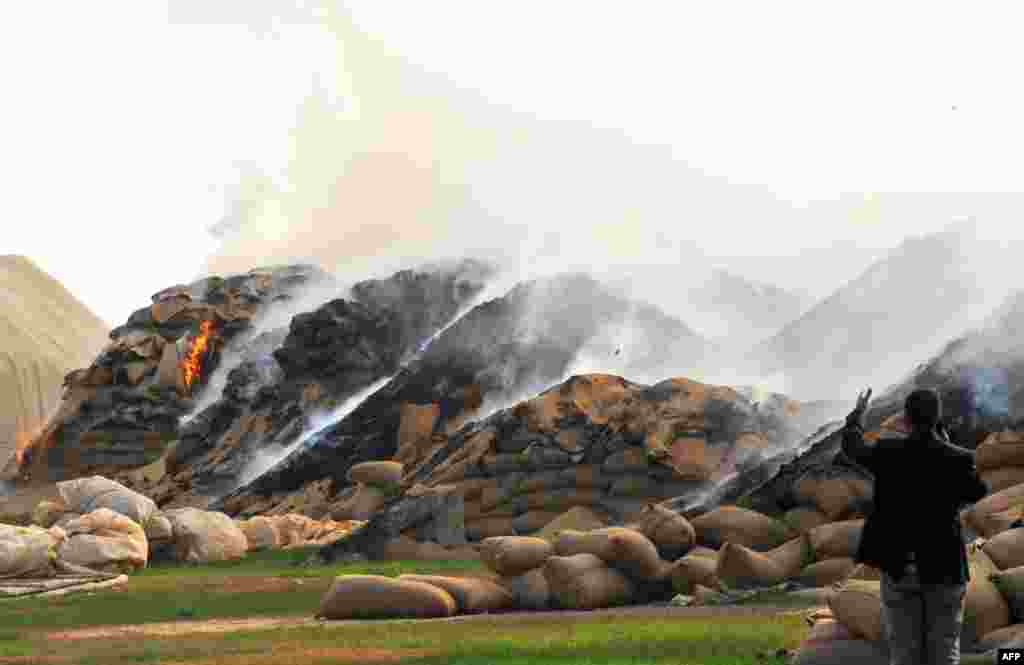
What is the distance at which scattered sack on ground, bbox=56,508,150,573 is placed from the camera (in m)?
21.9

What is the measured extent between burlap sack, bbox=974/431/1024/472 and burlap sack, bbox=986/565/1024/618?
23.3ft

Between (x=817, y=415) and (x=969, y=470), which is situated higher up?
(x=817, y=415)

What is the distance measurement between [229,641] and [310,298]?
48.3 meters

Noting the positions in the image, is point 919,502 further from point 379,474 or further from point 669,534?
point 379,474

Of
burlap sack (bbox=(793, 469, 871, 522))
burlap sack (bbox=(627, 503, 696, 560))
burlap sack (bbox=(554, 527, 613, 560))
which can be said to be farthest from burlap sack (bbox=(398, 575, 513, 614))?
burlap sack (bbox=(793, 469, 871, 522))

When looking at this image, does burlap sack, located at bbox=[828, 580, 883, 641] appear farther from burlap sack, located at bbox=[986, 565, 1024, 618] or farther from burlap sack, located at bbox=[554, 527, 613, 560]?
burlap sack, located at bbox=[554, 527, 613, 560]

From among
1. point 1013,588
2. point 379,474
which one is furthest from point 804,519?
point 379,474

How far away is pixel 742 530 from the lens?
707 inches

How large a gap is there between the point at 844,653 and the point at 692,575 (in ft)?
21.2

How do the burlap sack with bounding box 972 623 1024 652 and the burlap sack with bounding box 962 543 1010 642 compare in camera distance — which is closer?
the burlap sack with bounding box 972 623 1024 652

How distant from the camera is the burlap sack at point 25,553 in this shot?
2036 centimetres

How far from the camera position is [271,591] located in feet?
62.2

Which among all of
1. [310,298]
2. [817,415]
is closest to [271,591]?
[817,415]

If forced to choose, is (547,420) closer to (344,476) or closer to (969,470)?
(344,476)
